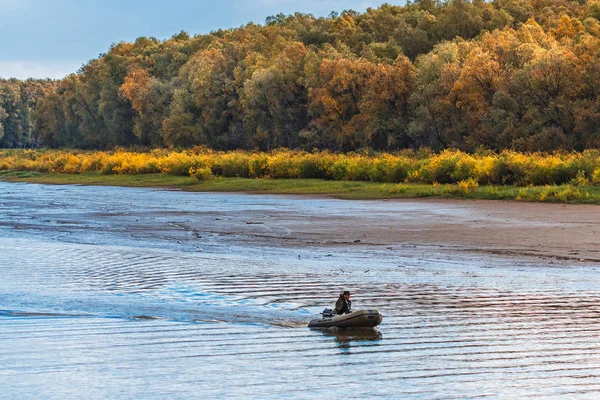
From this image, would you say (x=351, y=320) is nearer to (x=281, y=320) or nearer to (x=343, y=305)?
(x=343, y=305)

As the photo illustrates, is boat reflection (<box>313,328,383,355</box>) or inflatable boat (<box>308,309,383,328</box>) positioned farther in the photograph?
inflatable boat (<box>308,309,383,328</box>)

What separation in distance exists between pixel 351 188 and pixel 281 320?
31.0m

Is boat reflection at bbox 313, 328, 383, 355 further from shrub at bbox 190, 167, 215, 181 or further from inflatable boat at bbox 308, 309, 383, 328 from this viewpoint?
shrub at bbox 190, 167, 215, 181

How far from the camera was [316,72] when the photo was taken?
77188mm

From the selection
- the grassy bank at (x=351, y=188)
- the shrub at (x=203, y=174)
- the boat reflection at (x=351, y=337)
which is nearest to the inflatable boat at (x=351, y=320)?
the boat reflection at (x=351, y=337)

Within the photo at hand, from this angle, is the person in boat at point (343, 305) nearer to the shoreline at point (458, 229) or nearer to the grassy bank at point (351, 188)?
the shoreline at point (458, 229)

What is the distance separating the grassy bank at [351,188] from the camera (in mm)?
34312

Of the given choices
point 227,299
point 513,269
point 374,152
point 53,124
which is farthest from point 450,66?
point 53,124

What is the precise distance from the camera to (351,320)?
12.5 m

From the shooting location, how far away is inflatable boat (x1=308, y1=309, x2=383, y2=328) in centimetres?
1243

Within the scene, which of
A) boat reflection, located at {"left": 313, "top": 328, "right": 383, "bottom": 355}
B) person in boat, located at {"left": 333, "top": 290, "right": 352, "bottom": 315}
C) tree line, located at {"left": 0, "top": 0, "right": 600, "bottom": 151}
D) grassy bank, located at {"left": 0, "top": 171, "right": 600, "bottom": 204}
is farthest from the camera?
tree line, located at {"left": 0, "top": 0, "right": 600, "bottom": 151}

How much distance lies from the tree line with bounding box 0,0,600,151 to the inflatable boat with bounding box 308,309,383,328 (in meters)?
41.4

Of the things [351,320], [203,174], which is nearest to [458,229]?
[351,320]

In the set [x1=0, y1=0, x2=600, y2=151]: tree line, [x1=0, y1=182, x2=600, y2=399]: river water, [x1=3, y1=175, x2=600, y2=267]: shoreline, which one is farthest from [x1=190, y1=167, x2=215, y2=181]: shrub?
[x1=0, y1=182, x2=600, y2=399]: river water
